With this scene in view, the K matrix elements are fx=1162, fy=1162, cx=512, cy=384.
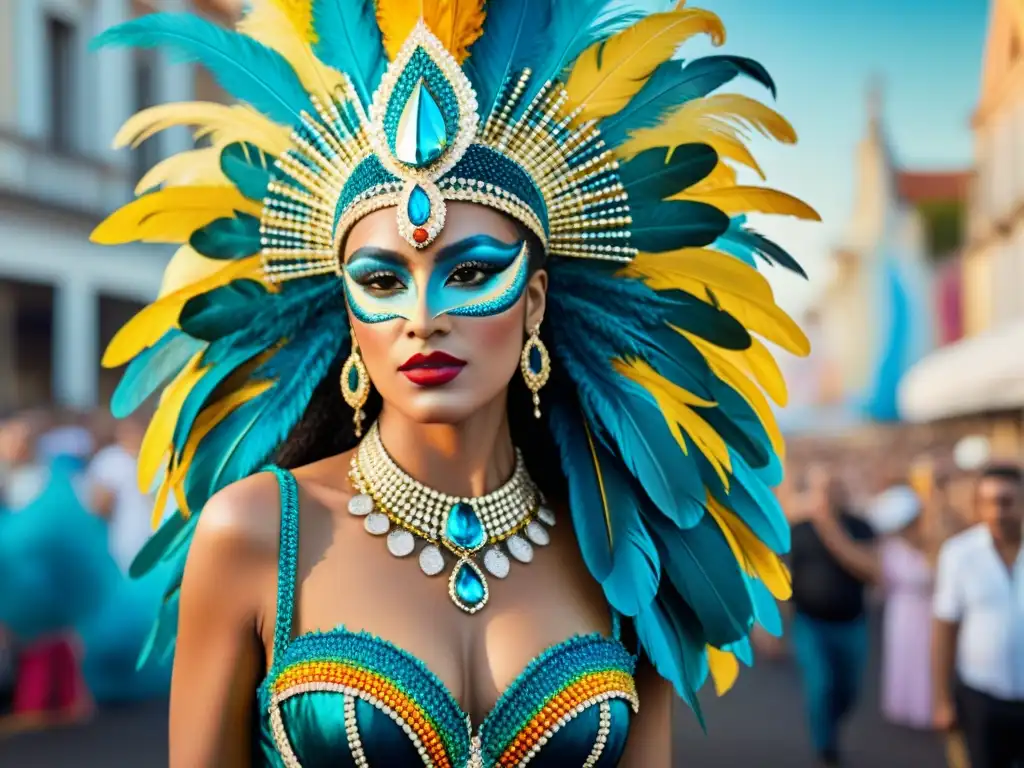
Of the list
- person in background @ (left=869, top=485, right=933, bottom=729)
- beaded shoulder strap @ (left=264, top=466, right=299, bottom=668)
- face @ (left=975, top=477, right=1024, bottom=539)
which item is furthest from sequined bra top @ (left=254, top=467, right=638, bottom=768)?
person in background @ (left=869, top=485, right=933, bottom=729)

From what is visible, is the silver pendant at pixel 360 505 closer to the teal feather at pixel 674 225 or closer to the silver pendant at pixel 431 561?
the silver pendant at pixel 431 561

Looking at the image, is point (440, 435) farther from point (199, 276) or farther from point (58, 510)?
point (58, 510)

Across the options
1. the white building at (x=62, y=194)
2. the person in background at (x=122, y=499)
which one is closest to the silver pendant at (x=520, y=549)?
the person in background at (x=122, y=499)

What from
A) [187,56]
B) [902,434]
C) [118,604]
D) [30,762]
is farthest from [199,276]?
[902,434]

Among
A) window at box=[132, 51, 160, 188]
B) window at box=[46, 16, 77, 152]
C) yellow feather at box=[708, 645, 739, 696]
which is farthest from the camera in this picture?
window at box=[132, 51, 160, 188]

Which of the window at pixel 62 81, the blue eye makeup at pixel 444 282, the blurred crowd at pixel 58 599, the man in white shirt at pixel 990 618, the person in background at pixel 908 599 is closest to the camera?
the blue eye makeup at pixel 444 282

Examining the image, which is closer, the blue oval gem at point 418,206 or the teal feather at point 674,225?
the blue oval gem at point 418,206

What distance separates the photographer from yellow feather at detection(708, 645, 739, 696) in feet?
8.00

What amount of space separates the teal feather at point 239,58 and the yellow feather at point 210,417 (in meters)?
0.54

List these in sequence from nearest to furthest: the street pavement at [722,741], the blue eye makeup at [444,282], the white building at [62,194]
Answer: the blue eye makeup at [444,282] → the street pavement at [722,741] → the white building at [62,194]

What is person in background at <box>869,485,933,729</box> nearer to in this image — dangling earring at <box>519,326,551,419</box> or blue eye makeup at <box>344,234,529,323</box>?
dangling earring at <box>519,326,551,419</box>

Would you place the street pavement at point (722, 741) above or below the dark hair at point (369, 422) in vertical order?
below

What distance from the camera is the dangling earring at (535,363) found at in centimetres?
218

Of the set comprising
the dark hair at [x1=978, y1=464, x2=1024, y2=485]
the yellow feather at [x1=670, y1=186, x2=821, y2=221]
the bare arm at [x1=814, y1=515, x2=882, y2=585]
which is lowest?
the bare arm at [x1=814, y1=515, x2=882, y2=585]
